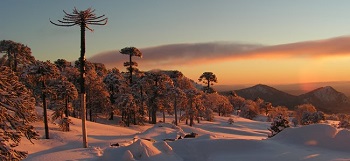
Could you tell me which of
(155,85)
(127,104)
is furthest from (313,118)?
(127,104)

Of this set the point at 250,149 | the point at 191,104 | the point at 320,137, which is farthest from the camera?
the point at 191,104

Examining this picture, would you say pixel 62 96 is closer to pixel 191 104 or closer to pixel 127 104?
pixel 127 104

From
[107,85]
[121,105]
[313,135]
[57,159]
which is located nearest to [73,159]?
[57,159]

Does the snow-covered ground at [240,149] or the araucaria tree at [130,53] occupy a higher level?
the araucaria tree at [130,53]

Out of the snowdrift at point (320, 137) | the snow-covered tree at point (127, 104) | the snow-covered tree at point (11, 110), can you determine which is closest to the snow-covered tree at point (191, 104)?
the snow-covered tree at point (127, 104)

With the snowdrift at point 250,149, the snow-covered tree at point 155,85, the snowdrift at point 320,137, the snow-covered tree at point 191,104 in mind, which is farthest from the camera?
the snow-covered tree at point 155,85

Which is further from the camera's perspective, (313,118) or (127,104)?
(313,118)

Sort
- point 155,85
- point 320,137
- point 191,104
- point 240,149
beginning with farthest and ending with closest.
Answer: point 155,85 → point 191,104 → point 320,137 → point 240,149

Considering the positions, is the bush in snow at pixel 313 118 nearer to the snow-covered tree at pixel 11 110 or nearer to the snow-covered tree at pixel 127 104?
the snow-covered tree at pixel 127 104

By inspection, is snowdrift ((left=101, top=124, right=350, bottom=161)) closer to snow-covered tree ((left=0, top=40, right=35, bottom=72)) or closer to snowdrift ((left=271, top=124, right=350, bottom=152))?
snowdrift ((left=271, top=124, right=350, bottom=152))

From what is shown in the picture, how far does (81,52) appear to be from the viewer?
974 inches

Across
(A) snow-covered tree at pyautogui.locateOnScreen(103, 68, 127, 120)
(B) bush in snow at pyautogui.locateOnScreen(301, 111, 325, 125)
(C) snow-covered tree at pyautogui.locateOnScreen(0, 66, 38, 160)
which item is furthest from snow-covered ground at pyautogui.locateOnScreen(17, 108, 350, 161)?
(B) bush in snow at pyautogui.locateOnScreen(301, 111, 325, 125)

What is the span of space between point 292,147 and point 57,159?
12864mm

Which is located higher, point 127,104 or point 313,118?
point 127,104
